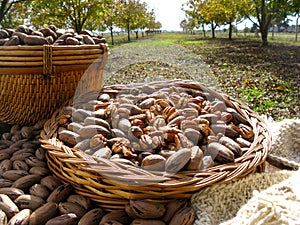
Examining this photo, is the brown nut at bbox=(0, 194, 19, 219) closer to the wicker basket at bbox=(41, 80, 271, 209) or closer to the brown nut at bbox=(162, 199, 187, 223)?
the wicker basket at bbox=(41, 80, 271, 209)

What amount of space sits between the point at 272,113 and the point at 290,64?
354 centimetres

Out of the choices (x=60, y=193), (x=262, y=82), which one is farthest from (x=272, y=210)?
(x=262, y=82)

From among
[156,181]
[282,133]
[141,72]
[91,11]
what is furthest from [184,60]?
[91,11]

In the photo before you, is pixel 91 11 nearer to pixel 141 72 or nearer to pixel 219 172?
pixel 141 72

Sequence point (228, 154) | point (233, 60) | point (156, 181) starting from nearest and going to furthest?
point (156, 181)
point (228, 154)
point (233, 60)

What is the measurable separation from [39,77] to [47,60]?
0.29ft

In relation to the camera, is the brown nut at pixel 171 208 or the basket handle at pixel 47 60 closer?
the brown nut at pixel 171 208

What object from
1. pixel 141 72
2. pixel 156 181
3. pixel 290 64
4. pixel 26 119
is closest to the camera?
pixel 156 181

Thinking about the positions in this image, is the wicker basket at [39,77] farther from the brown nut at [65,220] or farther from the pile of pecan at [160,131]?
the brown nut at [65,220]

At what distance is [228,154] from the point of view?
39.2 inches

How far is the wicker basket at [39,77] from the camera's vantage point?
130 cm

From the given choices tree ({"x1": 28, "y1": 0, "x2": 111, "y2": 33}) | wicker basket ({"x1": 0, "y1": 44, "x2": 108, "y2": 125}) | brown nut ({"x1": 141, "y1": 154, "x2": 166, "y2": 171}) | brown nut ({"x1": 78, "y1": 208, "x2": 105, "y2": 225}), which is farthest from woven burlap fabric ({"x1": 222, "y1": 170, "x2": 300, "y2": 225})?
tree ({"x1": 28, "y1": 0, "x2": 111, "y2": 33})

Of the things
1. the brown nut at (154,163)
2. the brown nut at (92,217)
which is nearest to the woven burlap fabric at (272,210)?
the brown nut at (154,163)

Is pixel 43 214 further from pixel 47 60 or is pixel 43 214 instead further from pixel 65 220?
pixel 47 60
